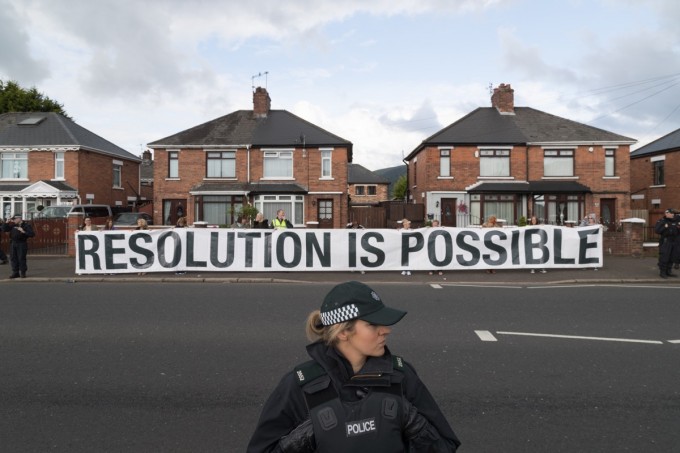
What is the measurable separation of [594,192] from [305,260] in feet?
79.7

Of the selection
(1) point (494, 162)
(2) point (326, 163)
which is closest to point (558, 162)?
(1) point (494, 162)

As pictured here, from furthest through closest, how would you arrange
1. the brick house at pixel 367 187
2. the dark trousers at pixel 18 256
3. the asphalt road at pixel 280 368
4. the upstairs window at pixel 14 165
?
1. the brick house at pixel 367 187
2. the upstairs window at pixel 14 165
3. the dark trousers at pixel 18 256
4. the asphalt road at pixel 280 368

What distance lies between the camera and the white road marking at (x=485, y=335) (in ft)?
24.1

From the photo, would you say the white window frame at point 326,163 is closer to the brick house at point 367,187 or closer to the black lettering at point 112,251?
the black lettering at point 112,251

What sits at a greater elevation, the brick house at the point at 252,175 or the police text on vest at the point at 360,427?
the brick house at the point at 252,175

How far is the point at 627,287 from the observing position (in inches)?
504

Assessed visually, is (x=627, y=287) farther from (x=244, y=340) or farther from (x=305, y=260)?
(x=244, y=340)

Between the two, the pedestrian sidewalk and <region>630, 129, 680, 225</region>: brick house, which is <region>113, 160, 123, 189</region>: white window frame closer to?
the pedestrian sidewalk

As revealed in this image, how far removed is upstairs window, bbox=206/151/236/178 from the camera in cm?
3388

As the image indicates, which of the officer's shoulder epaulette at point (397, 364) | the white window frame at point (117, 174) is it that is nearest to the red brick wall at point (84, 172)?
the white window frame at point (117, 174)

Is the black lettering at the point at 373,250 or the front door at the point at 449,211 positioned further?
the front door at the point at 449,211

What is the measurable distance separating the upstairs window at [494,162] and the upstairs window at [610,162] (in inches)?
237

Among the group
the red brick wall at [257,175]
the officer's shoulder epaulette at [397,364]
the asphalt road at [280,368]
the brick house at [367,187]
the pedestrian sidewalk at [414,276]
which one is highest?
the brick house at [367,187]

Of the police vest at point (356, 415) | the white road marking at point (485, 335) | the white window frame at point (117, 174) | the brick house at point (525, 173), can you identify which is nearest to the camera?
the police vest at point (356, 415)
